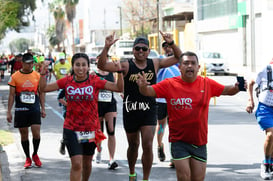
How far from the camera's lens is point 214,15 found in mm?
56000

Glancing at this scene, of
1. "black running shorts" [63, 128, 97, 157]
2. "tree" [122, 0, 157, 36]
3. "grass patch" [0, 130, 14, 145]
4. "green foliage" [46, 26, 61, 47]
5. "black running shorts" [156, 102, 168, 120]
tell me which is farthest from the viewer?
"green foliage" [46, 26, 61, 47]

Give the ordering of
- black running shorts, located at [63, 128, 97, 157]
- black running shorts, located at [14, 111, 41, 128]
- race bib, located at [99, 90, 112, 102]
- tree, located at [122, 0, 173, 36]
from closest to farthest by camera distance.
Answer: black running shorts, located at [63, 128, 97, 157] < black running shorts, located at [14, 111, 41, 128] < race bib, located at [99, 90, 112, 102] < tree, located at [122, 0, 173, 36]

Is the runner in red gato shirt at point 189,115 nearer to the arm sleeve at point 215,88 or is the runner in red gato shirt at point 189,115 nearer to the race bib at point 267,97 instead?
the arm sleeve at point 215,88

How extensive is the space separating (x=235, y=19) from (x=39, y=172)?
135 feet

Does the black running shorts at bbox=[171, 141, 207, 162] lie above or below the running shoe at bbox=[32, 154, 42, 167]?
above

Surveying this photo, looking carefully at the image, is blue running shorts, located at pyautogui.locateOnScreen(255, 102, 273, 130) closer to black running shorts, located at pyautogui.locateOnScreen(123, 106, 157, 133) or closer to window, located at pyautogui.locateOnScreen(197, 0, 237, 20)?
black running shorts, located at pyautogui.locateOnScreen(123, 106, 157, 133)

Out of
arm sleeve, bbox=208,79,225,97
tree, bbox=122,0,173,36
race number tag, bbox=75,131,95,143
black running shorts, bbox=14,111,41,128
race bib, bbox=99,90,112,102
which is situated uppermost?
tree, bbox=122,0,173,36

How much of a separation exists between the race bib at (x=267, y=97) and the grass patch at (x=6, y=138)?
589 centimetres

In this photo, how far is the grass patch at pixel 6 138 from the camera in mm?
12430

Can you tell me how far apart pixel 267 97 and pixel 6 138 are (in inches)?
259

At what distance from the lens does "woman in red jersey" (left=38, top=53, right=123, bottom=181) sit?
696 cm

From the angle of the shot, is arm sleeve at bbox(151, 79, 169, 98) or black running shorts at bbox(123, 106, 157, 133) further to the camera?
black running shorts at bbox(123, 106, 157, 133)

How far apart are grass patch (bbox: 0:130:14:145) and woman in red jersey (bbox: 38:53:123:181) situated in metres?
5.62

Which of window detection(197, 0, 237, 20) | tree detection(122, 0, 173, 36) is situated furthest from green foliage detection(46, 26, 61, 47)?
window detection(197, 0, 237, 20)
